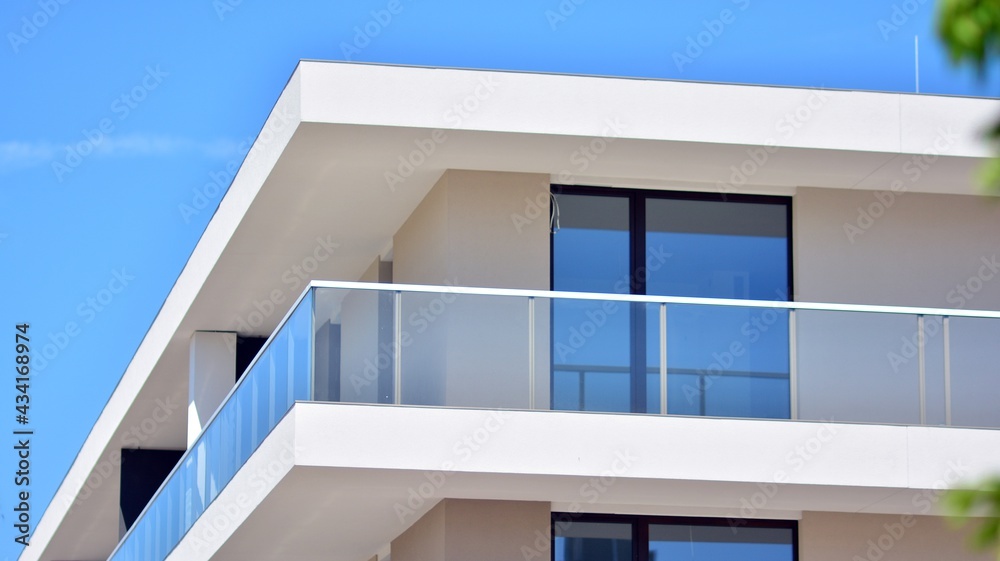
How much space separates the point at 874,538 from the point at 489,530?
3113mm

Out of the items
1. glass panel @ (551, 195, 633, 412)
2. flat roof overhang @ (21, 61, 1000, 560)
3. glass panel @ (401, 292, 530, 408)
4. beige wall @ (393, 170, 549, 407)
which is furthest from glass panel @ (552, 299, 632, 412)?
flat roof overhang @ (21, 61, 1000, 560)

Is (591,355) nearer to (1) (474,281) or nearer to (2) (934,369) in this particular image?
(1) (474,281)

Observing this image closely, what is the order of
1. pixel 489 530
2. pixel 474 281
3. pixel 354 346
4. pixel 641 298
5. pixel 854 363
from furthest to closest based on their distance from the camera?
pixel 474 281
pixel 489 530
pixel 854 363
pixel 641 298
pixel 354 346

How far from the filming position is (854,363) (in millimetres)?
11727

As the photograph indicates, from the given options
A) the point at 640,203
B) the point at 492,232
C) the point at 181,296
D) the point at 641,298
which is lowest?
the point at 641,298

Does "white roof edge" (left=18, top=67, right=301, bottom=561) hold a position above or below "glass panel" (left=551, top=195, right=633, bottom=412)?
above

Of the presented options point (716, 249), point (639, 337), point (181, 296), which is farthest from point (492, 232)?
point (181, 296)

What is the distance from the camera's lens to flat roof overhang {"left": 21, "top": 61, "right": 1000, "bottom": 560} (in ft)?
38.3

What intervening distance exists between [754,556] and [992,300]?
10.0 ft

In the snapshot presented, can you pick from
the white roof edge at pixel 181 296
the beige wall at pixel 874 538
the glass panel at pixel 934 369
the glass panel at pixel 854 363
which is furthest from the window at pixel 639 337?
the white roof edge at pixel 181 296

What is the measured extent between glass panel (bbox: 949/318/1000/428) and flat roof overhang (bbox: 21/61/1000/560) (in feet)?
4.36

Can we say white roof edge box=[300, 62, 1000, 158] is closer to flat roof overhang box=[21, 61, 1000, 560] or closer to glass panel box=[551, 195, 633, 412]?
flat roof overhang box=[21, 61, 1000, 560]

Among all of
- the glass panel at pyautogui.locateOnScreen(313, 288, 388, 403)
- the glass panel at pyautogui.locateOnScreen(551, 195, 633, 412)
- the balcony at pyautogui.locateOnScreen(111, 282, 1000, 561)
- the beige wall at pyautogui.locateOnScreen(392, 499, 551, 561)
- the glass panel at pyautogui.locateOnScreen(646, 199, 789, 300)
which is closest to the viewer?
the glass panel at pyautogui.locateOnScreen(313, 288, 388, 403)

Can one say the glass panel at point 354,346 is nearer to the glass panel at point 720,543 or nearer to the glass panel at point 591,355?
the glass panel at point 591,355
